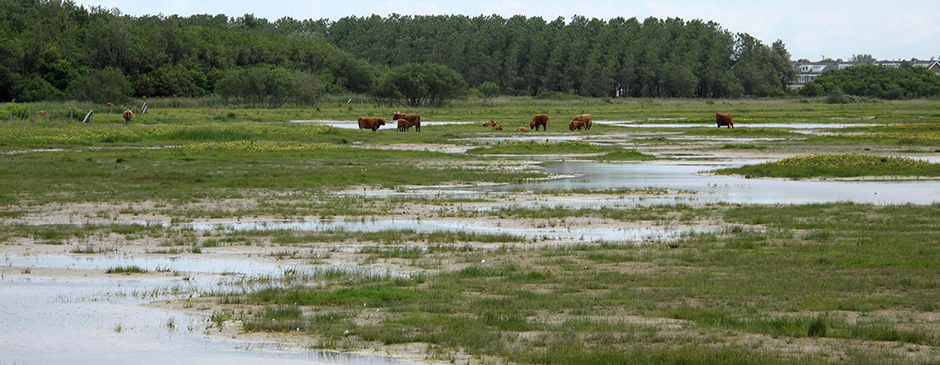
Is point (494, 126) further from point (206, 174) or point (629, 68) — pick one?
point (629, 68)

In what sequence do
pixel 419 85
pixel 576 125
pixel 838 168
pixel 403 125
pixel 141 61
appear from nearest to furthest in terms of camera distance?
pixel 838 168 → pixel 403 125 → pixel 576 125 → pixel 419 85 → pixel 141 61

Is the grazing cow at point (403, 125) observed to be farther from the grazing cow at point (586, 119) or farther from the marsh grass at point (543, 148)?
the marsh grass at point (543, 148)

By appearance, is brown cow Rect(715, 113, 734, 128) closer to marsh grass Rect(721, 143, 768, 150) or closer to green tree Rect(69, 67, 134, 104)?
marsh grass Rect(721, 143, 768, 150)

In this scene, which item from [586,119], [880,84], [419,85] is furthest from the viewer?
[880,84]

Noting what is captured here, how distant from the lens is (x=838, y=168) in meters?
29.8

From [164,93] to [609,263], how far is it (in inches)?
4532

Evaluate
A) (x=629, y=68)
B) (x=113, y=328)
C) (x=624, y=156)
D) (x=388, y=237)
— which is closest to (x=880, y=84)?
(x=629, y=68)

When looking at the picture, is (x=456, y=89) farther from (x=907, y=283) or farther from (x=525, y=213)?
(x=907, y=283)

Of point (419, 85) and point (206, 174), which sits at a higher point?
point (419, 85)

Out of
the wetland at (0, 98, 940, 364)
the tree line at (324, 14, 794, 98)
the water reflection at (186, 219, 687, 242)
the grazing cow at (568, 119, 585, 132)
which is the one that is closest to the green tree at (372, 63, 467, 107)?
the grazing cow at (568, 119, 585, 132)

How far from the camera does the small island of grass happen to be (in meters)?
29.2

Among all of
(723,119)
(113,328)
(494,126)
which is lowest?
(494,126)

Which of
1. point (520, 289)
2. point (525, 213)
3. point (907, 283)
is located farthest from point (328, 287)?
→ point (525, 213)

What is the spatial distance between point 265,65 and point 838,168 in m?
114
